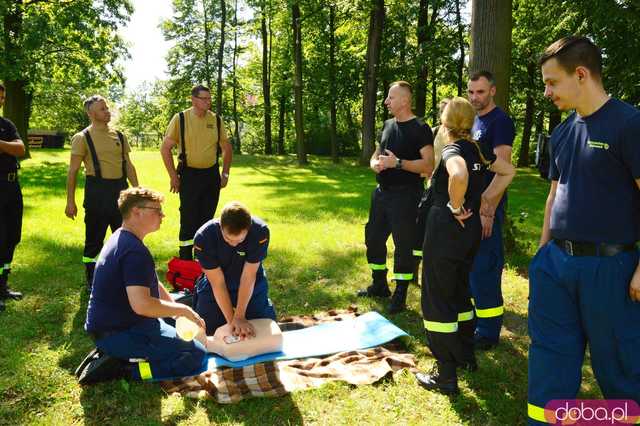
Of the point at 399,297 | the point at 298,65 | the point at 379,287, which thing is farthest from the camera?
the point at 298,65

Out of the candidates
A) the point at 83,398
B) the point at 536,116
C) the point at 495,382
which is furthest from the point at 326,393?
the point at 536,116

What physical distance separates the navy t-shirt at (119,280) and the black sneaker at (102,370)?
11.2 inches

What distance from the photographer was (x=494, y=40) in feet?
22.7

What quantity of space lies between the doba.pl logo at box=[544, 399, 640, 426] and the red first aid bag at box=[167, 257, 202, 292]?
4.14 metres

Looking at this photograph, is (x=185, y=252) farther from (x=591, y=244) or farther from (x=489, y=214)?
(x=591, y=244)

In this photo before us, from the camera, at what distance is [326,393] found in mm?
3967

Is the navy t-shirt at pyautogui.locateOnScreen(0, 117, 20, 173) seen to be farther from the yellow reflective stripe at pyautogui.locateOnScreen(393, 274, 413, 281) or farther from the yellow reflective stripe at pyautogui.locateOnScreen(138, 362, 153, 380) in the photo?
the yellow reflective stripe at pyautogui.locateOnScreen(393, 274, 413, 281)

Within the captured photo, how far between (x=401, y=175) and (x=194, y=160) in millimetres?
2860

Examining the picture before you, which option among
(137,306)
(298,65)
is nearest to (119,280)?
(137,306)

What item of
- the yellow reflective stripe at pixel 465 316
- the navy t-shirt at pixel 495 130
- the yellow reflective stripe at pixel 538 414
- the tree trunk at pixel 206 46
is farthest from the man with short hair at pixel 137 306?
the tree trunk at pixel 206 46

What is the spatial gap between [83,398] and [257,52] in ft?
140

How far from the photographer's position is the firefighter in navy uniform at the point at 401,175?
535 cm

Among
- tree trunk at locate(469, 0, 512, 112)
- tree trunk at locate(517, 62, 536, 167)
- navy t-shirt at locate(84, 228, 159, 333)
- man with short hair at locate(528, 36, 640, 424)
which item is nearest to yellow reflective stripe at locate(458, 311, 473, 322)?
man with short hair at locate(528, 36, 640, 424)

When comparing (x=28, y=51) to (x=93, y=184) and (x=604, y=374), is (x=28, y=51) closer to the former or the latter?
(x=93, y=184)
